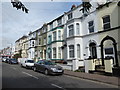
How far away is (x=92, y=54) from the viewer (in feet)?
60.3

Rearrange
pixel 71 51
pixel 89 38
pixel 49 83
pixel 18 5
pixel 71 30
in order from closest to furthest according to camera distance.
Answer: pixel 18 5 → pixel 49 83 → pixel 89 38 → pixel 71 51 → pixel 71 30

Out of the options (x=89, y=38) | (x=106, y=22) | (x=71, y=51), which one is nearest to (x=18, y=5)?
(x=106, y=22)

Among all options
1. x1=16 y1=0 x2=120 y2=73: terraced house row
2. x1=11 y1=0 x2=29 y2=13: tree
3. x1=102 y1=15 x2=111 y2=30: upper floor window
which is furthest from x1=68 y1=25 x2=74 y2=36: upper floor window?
x1=11 y1=0 x2=29 y2=13: tree

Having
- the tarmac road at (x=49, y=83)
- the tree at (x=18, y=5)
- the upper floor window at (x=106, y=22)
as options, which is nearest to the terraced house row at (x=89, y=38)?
the upper floor window at (x=106, y=22)

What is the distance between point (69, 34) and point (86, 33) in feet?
10.3

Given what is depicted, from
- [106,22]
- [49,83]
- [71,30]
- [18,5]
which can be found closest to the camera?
[18,5]

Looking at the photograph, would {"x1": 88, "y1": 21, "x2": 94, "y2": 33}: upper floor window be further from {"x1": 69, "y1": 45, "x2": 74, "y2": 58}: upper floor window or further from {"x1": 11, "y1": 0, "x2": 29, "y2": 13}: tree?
{"x1": 11, "y1": 0, "x2": 29, "y2": 13}: tree

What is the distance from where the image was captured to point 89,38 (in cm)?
1891

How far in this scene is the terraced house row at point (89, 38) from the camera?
591 inches

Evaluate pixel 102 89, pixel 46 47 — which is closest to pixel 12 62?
pixel 46 47

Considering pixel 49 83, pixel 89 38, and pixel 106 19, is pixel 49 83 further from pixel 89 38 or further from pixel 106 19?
pixel 106 19

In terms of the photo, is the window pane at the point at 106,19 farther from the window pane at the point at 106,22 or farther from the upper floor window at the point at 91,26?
the upper floor window at the point at 91,26

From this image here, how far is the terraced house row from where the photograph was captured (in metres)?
15.0

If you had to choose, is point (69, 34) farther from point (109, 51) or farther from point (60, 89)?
point (60, 89)
